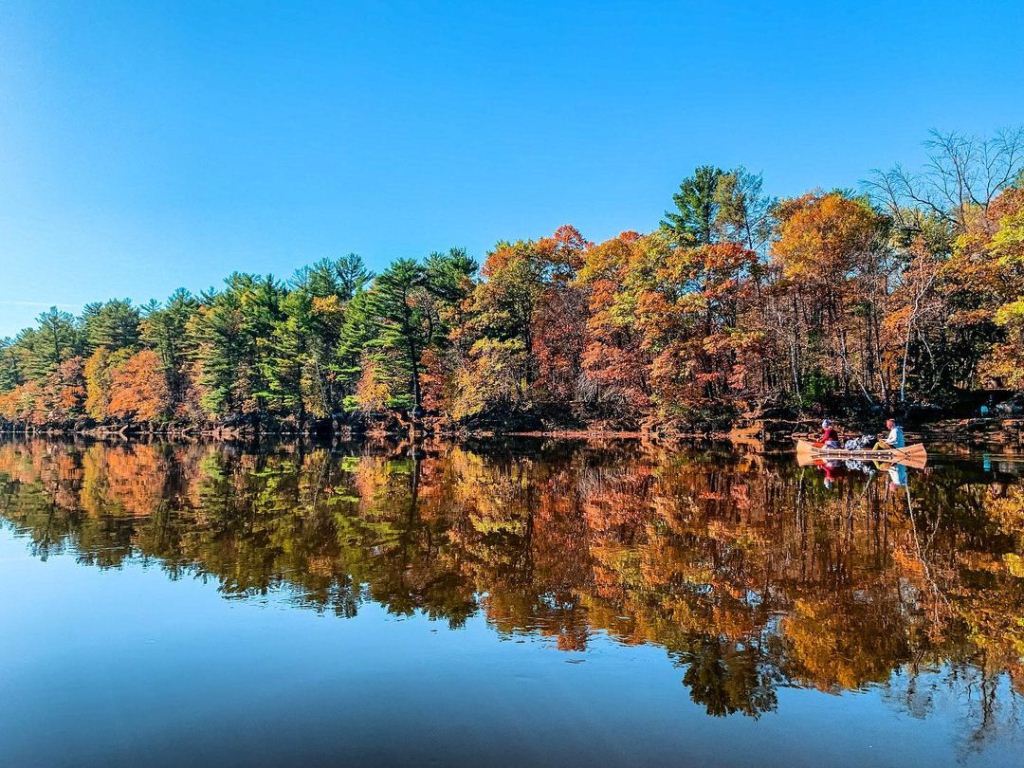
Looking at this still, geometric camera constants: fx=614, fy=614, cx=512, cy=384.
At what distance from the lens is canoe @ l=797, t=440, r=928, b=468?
21.4m

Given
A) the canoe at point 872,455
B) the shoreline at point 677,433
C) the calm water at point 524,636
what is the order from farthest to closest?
the shoreline at point 677,433 → the canoe at point 872,455 → the calm water at point 524,636

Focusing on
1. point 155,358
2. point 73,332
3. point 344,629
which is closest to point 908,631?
point 344,629

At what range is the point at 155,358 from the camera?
6744cm

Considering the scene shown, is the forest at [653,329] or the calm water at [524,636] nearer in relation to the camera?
the calm water at [524,636]

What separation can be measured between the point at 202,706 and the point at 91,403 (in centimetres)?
8146

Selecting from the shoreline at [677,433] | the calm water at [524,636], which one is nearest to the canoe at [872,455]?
the shoreline at [677,433]

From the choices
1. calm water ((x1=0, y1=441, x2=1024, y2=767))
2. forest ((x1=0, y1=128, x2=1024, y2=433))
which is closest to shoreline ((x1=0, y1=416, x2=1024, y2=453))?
forest ((x1=0, y1=128, x2=1024, y2=433))

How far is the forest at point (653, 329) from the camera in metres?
35.1

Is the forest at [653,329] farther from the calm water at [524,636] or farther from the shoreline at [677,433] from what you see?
the calm water at [524,636]

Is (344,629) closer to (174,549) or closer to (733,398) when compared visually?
(174,549)

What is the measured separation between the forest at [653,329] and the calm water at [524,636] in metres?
21.4

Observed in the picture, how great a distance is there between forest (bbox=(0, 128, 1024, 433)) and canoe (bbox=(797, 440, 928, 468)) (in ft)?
24.8

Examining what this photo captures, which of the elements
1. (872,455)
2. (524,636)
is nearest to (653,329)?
(872,455)

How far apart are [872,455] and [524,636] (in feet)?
70.1
